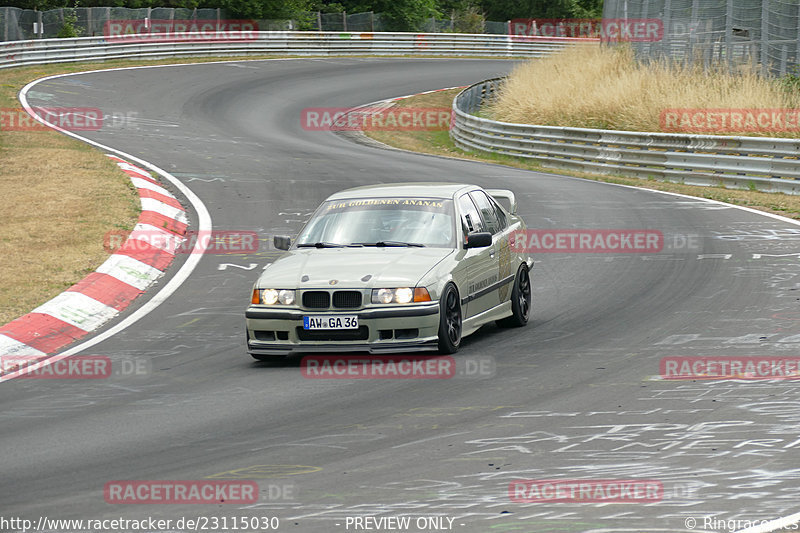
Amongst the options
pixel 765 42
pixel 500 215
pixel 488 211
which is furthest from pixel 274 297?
pixel 765 42

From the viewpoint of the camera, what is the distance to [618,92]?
29969 mm

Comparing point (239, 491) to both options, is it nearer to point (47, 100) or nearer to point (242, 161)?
point (242, 161)

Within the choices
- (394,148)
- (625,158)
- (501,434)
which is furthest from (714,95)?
(501,434)

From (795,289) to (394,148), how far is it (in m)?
21.3

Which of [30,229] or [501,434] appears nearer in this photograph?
[501,434]

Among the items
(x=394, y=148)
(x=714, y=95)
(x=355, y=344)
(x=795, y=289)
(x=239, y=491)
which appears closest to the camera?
(x=239, y=491)

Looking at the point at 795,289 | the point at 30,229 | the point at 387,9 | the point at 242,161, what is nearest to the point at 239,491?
the point at 795,289

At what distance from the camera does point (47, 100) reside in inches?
1348

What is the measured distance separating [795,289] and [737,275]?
42.6 inches

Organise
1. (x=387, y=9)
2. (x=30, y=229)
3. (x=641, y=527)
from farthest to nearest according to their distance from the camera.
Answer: (x=387, y=9), (x=30, y=229), (x=641, y=527)

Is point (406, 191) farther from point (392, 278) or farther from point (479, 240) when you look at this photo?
point (392, 278)

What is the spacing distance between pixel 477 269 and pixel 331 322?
175cm

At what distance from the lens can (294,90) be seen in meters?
42.9

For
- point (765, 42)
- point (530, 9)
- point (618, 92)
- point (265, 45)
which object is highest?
point (530, 9)
